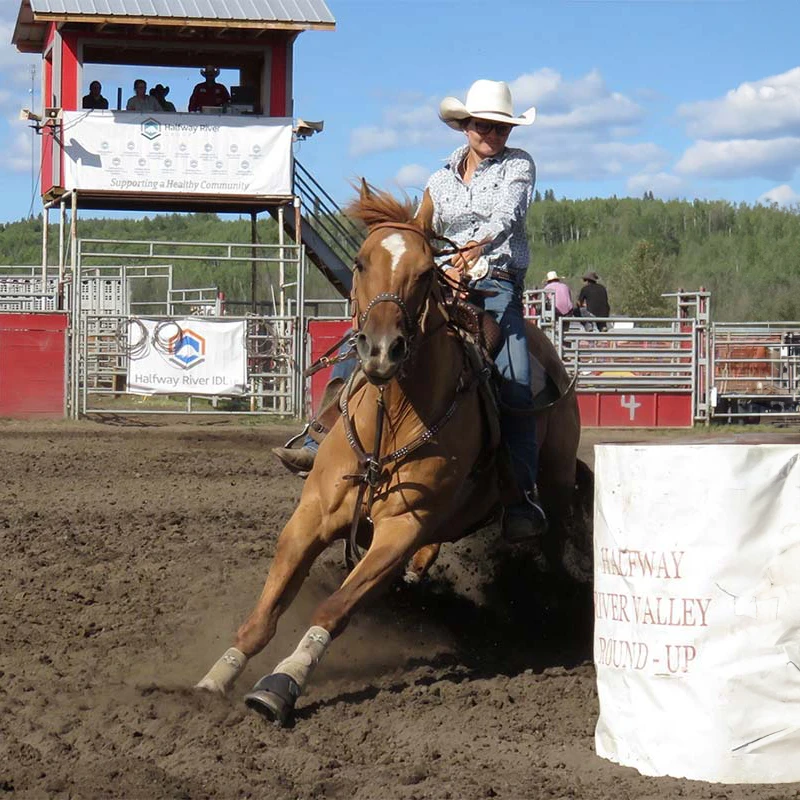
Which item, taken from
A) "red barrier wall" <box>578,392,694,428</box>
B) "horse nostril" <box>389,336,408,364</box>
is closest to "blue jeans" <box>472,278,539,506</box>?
"horse nostril" <box>389,336,408,364</box>

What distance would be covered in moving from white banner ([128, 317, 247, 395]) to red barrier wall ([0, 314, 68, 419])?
1143 mm

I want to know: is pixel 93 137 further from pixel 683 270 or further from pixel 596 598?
pixel 683 270

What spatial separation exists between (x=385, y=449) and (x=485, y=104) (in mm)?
1877

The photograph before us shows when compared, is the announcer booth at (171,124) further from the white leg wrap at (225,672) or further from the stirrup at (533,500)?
the white leg wrap at (225,672)

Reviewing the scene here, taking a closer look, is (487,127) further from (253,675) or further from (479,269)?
(253,675)

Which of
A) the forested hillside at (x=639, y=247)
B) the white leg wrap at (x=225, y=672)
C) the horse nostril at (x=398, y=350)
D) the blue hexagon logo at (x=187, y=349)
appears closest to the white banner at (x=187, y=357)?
the blue hexagon logo at (x=187, y=349)

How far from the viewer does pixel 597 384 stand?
20.2m

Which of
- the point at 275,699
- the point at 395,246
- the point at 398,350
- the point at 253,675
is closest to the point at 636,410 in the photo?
the point at 253,675

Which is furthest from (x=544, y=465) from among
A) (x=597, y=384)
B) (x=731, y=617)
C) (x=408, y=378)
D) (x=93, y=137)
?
(x=93, y=137)

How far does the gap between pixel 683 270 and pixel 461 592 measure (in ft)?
274

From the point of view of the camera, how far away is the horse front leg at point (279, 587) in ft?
17.1

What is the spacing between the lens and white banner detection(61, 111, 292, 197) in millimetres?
22094

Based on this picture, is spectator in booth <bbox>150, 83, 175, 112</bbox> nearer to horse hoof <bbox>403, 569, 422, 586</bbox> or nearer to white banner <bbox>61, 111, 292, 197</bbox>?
white banner <bbox>61, 111, 292, 197</bbox>

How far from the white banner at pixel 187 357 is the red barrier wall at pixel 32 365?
3.75ft
